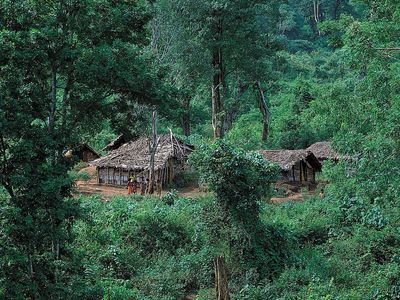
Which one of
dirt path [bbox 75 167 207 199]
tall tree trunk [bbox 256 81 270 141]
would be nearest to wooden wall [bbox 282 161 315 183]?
dirt path [bbox 75 167 207 199]

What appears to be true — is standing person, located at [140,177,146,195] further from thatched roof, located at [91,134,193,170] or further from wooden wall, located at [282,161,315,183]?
wooden wall, located at [282,161,315,183]

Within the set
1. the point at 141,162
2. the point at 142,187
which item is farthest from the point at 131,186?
the point at 141,162

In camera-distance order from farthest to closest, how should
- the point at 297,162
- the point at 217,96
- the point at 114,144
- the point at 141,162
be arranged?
the point at 114,144
the point at 217,96
the point at 141,162
the point at 297,162

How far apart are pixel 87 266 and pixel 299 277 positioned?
19.8 feet

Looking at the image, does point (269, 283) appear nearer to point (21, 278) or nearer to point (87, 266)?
point (87, 266)

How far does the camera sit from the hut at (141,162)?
92.1 feet

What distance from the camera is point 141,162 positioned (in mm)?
28328

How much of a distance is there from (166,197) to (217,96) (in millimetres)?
10133

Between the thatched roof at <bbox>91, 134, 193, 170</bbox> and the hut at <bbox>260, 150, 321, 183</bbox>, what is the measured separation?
16.8ft

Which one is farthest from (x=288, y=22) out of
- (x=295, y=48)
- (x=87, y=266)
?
(x=87, y=266)

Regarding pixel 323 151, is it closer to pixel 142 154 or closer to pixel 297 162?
pixel 297 162

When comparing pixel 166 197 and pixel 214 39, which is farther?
pixel 214 39

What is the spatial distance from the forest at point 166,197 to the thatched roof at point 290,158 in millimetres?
3143

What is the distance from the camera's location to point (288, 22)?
176 ft
